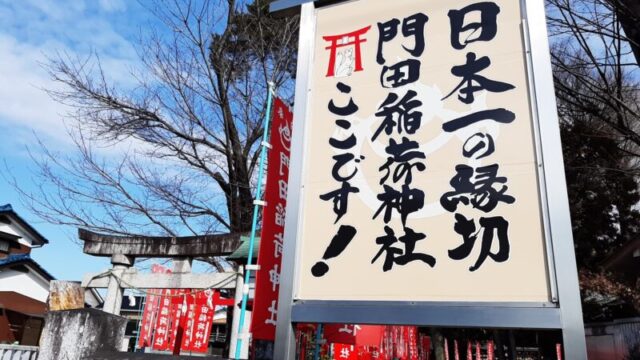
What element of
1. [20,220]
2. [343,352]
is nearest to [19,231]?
[20,220]

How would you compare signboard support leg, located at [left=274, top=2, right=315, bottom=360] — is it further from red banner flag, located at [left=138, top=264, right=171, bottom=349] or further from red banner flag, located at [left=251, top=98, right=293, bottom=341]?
red banner flag, located at [left=138, top=264, right=171, bottom=349]

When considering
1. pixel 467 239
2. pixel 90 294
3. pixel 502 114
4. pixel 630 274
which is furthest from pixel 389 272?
pixel 630 274

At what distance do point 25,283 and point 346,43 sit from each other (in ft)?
77.5

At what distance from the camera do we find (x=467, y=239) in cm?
253

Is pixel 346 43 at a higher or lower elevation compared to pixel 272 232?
higher

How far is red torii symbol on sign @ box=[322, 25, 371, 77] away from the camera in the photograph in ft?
11.0

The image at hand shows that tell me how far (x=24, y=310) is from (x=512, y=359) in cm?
2211

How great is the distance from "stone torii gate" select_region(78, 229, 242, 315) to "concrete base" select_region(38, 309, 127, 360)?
4.60 meters

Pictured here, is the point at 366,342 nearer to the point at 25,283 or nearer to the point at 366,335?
the point at 366,335

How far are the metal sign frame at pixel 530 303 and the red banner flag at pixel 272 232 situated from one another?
1.90 metres

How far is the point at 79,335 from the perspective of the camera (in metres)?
4.36

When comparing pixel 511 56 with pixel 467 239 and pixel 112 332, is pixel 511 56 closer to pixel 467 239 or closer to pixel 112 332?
pixel 467 239

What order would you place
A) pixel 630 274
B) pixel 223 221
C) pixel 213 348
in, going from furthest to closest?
pixel 213 348 → pixel 630 274 → pixel 223 221

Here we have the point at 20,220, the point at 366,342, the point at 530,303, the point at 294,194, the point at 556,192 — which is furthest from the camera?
the point at 20,220
